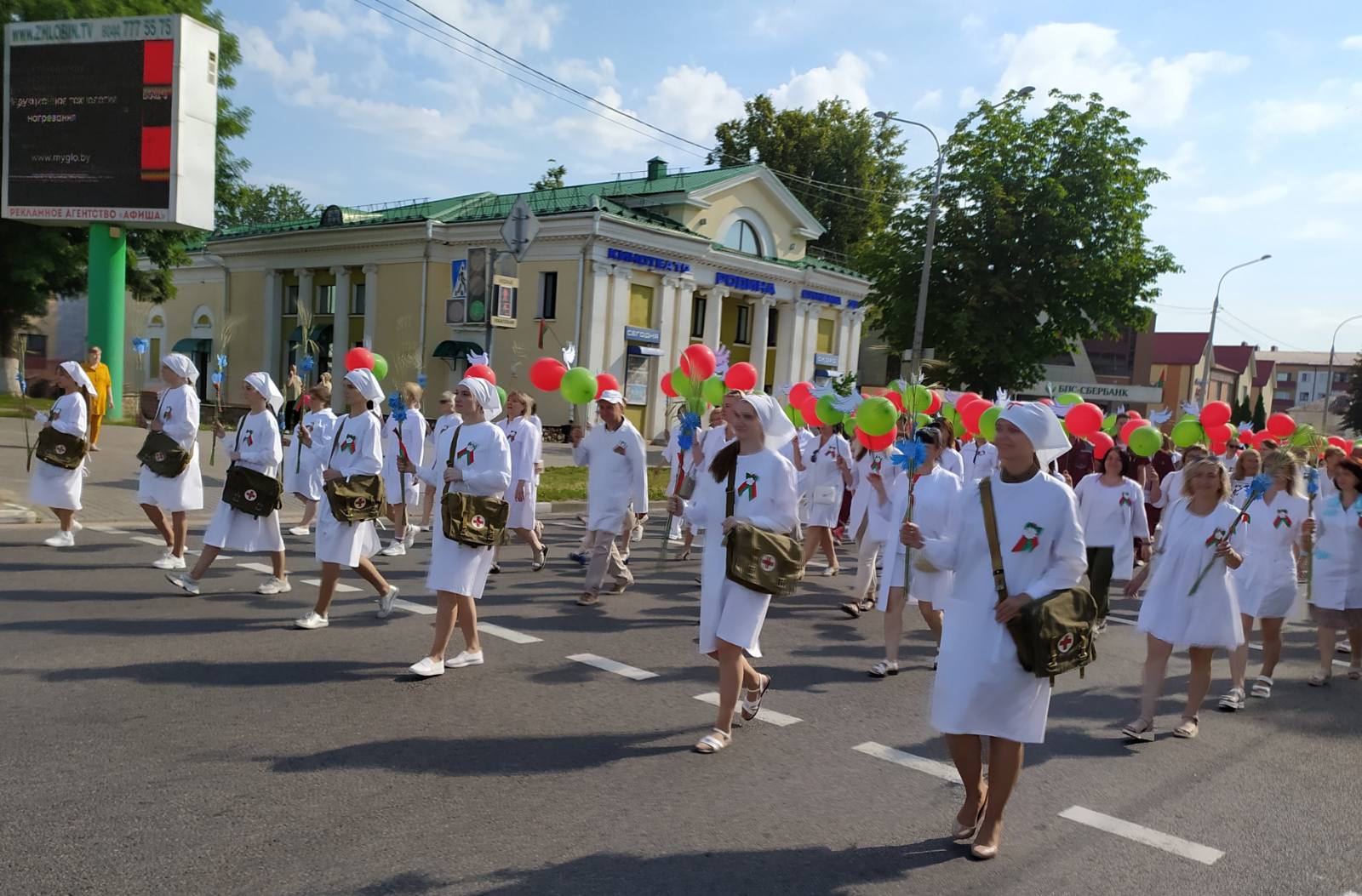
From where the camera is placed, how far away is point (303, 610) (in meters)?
7.96

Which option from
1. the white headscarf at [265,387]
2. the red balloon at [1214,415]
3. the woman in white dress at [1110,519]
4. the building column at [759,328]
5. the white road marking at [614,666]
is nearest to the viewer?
the white road marking at [614,666]

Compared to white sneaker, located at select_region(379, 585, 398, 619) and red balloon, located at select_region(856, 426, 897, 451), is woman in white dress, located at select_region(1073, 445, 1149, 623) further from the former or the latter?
white sneaker, located at select_region(379, 585, 398, 619)

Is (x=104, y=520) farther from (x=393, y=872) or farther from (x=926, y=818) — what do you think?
(x=926, y=818)

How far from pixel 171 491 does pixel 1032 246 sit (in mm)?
27256

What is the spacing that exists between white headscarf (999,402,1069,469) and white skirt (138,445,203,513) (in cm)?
750

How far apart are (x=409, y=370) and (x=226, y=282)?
13.1m

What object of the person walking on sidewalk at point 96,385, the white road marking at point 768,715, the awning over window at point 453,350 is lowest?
the white road marking at point 768,715

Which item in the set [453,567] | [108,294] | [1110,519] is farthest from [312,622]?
[108,294]

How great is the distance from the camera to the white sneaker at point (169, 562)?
916cm

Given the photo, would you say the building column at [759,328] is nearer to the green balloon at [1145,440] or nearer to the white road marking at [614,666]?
the green balloon at [1145,440]

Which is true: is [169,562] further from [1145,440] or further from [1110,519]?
[1145,440]

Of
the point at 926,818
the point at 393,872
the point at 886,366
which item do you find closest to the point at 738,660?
the point at 926,818

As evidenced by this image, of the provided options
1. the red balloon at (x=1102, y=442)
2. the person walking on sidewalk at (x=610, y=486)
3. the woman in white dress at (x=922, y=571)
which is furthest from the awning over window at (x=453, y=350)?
the woman in white dress at (x=922, y=571)

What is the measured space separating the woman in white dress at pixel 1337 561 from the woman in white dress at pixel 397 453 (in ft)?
28.2
